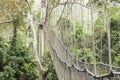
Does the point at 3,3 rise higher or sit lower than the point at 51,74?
higher

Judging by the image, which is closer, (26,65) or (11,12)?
(26,65)

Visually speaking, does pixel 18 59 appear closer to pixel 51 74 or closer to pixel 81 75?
pixel 51 74

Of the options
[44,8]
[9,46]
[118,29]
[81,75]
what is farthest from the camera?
[9,46]

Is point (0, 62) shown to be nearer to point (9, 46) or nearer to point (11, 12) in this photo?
point (9, 46)

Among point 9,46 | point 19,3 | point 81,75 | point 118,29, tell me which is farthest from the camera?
point 19,3

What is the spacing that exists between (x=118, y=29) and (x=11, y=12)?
6.16 m

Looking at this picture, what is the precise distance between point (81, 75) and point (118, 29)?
5502mm

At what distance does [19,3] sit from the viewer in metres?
13.5

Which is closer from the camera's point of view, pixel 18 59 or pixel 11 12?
pixel 18 59

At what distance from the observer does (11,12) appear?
45.3ft

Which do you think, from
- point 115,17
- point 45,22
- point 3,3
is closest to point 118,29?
point 115,17

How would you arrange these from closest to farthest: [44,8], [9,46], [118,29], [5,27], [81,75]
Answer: [81,75]
[118,29]
[44,8]
[9,46]
[5,27]

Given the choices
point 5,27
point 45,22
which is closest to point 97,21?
point 45,22

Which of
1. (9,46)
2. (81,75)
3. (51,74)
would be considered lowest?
(51,74)
